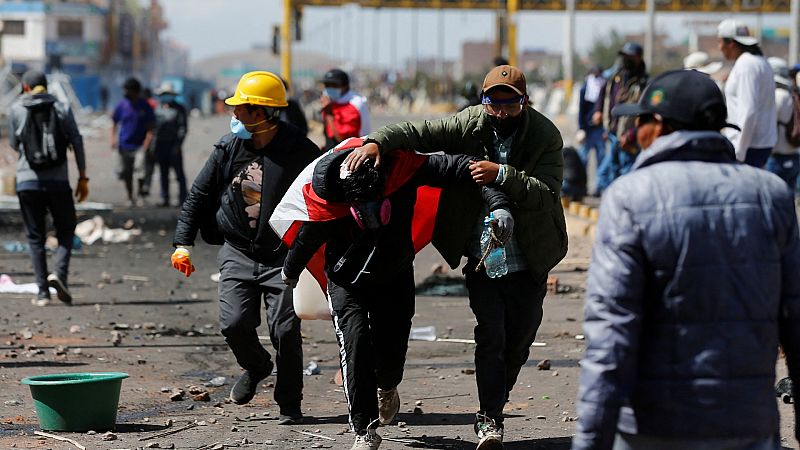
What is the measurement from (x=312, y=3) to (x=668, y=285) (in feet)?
179

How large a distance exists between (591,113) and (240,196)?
1260 cm

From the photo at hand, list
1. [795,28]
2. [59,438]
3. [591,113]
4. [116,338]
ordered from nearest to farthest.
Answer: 1. [59,438]
2. [116,338]
3. [591,113]
4. [795,28]

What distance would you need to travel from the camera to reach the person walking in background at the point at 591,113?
19250 millimetres

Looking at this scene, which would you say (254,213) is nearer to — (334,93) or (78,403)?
(78,403)

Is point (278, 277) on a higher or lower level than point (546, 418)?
higher

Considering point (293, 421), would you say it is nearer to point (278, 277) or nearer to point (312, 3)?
point (278, 277)

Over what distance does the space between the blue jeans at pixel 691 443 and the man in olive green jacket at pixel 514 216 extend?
2.63 m

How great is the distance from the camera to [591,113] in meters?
19.7

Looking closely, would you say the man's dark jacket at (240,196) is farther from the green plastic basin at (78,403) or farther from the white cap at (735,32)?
the white cap at (735,32)

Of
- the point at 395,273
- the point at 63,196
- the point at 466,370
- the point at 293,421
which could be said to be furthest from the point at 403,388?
the point at 63,196

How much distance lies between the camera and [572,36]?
1912 inches

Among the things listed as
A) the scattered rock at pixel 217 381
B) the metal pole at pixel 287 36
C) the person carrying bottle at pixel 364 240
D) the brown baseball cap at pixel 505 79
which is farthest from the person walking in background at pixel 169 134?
the metal pole at pixel 287 36

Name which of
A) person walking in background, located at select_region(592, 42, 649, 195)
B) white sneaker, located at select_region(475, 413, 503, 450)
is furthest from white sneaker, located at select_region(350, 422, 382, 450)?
person walking in background, located at select_region(592, 42, 649, 195)

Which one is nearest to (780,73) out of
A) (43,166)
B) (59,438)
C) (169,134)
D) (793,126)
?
(793,126)
